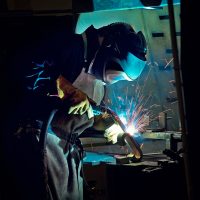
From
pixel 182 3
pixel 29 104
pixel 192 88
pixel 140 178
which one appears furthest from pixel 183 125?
pixel 29 104

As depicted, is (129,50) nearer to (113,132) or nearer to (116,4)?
(116,4)

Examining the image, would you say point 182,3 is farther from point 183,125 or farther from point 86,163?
point 86,163

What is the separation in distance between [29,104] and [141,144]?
2.04 metres

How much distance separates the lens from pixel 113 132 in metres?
5.91

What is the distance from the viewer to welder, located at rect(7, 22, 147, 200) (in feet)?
18.0

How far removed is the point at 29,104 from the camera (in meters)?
5.50

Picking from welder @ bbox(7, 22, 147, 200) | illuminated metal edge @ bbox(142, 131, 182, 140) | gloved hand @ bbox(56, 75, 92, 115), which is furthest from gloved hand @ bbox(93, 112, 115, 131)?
illuminated metal edge @ bbox(142, 131, 182, 140)

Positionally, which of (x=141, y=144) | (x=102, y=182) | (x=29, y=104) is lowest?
(x=102, y=182)

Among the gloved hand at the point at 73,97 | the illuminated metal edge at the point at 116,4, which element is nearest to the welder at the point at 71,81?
the gloved hand at the point at 73,97

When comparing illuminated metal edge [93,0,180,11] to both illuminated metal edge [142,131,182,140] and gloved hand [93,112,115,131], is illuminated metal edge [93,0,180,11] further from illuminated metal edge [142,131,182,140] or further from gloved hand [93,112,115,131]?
illuminated metal edge [142,131,182,140]

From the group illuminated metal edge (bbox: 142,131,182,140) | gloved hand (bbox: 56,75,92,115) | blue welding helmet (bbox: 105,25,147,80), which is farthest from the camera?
illuminated metal edge (bbox: 142,131,182,140)

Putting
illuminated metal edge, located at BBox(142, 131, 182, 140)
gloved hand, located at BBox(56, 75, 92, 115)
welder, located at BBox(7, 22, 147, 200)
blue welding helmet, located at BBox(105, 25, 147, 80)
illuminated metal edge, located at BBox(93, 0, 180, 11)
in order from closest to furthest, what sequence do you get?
gloved hand, located at BBox(56, 75, 92, 115) → welder, located at BBox(7, 22, 147, 200) → illuminated metal edge, located at BBox(93, 0, 180, 11) → blue welding helmet, located at BBox(105, 25, 147, 80) → illuminated metal edge, located at BBox(142, 131, 182, 140)

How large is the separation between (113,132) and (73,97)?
864mm

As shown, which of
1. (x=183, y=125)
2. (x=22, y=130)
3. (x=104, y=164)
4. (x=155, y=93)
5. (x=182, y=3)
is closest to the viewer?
(x=183, y=125)
